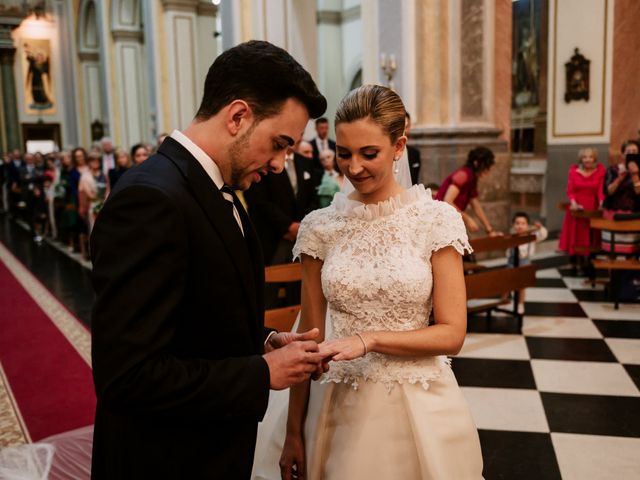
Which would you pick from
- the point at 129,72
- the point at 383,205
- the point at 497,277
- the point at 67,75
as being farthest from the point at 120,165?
the point at 67,75

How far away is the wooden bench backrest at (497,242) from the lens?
4852 millimetres

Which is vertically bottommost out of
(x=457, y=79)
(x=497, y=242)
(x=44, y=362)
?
(x=44, y=362)

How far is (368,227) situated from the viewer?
1.91 meters

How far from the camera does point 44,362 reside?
4.61 meters

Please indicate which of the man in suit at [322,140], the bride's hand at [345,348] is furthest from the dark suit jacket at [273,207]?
the bride's hand at [345,348]

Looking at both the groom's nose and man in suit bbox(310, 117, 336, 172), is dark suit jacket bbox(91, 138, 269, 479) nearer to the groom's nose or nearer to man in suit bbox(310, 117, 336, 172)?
the groom's nose

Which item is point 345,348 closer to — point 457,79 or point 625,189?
point 625,189

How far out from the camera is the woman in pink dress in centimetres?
732

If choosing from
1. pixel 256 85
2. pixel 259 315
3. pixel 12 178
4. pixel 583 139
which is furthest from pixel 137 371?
pixel 12 178

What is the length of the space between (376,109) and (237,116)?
0.54m

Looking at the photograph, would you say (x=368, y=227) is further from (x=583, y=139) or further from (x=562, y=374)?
(x=583, y=139)

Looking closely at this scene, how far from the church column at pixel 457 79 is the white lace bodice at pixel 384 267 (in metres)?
5.52

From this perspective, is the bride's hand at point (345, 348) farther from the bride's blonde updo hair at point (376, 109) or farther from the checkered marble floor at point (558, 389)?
the checkered marble floor at point (558, 389)

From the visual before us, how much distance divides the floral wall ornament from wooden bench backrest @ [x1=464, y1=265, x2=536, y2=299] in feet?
18.3
